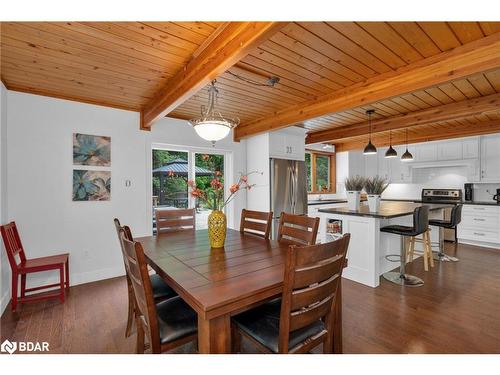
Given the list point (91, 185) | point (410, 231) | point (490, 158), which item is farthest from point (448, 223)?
point (91, 185)

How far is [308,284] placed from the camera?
3.90 feet

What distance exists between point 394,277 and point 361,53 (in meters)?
2.76

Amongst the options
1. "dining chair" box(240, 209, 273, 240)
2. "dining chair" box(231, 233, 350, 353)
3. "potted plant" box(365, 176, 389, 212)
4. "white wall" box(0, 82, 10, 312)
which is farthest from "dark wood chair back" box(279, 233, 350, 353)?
"white wall" box(0, 82, 10, 312)

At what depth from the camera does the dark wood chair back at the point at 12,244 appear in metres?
2.33

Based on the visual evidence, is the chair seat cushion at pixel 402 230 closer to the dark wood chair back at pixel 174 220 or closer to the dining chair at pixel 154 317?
the dark wood chair back at pixel 174 220

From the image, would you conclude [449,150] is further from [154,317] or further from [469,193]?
[154,317]

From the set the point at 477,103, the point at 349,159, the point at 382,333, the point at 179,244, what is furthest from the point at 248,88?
the point at 349,159

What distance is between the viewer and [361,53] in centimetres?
206

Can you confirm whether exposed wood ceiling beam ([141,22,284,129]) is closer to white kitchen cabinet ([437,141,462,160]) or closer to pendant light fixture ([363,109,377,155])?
pendant light fixture ([363,109,377,155])

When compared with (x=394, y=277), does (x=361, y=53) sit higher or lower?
higher

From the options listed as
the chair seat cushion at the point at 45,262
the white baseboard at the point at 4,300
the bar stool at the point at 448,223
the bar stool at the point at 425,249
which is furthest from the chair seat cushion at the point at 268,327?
the bar stool at the point at 448,223

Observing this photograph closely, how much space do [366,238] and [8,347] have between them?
11.7ft

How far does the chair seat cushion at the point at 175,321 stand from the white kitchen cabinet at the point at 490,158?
21.1 feet
